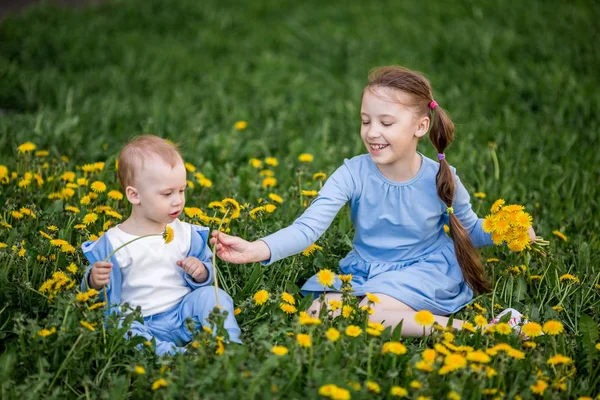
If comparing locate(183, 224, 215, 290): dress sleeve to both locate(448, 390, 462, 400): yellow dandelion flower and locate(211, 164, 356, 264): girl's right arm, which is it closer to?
locate(211, 164, 356, 264): girl's right arm

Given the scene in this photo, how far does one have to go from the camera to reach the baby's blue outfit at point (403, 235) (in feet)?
9.71

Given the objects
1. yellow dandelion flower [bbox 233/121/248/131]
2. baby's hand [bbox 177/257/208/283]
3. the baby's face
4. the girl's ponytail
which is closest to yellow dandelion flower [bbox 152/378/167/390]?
baby's hand [bbox 177/257/208/283]

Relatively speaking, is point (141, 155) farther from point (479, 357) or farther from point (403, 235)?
point (479, 357)

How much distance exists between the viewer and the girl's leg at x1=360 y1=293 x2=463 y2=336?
2766mm

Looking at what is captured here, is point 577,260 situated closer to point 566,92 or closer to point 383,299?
point 383,299

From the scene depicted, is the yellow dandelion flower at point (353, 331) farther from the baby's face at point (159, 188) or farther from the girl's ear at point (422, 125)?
the girl's ear at point (422, 125)

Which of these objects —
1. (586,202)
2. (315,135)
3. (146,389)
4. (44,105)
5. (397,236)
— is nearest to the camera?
(146,389)

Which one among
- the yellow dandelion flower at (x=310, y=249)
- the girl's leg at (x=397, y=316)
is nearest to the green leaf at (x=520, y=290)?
the girl's leg at (x=397, y=316)

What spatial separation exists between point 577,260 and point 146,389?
2055 millimetres

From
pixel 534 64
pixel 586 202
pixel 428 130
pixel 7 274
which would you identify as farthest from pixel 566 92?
pixel 7 274

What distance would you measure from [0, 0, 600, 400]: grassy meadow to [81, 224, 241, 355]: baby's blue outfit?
0.08 meters

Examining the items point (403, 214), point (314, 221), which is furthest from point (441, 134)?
point (314, 221)

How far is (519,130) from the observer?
5172 mm

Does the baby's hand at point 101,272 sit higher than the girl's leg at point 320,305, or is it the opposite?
the baby's hand at point 101,272
